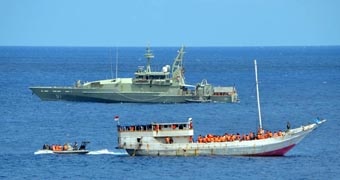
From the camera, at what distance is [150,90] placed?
539 feet

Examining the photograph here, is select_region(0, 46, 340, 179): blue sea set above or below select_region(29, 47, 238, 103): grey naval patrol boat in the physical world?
below

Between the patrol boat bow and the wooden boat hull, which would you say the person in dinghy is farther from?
the wooden boat hull

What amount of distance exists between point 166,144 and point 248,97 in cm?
8310

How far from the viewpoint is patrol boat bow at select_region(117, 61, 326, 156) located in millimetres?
101500

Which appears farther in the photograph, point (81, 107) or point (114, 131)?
point (81, 107)

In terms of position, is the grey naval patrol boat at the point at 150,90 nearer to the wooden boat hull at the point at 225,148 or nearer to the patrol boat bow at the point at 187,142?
the patrol boat bow at the point at 187,142

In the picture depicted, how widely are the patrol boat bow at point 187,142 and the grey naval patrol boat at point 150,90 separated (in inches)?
2335

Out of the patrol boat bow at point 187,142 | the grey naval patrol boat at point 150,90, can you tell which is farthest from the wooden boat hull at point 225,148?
the grey naval patrol boat at point 150,90

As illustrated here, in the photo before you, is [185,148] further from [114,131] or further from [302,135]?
[114,131]

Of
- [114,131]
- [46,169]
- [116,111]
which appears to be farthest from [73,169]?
[116,111]

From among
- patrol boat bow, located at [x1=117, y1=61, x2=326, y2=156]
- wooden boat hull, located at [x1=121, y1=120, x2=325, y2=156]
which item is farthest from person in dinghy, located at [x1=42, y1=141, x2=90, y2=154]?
wooden boat hull, located at [x1=121, y1=120, x2=325, y2=156]

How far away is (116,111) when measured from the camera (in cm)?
15488

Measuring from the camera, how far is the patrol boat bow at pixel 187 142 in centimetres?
10150

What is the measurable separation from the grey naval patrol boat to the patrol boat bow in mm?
59306
